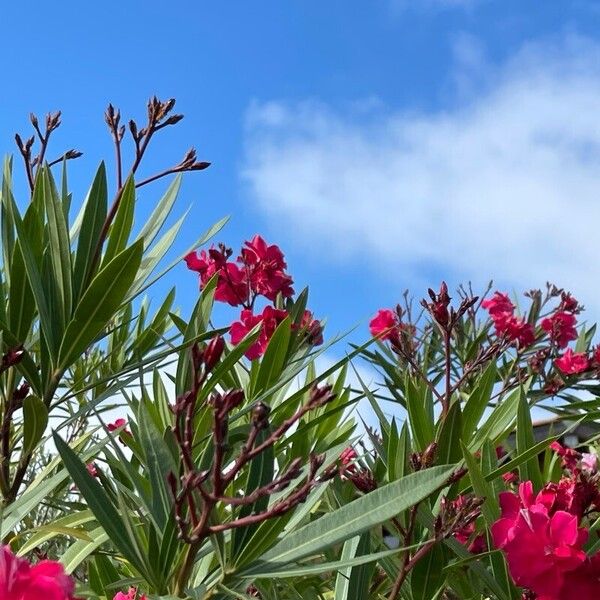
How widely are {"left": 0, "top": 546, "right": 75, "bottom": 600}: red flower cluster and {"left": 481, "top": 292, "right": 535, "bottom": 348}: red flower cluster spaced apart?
9.20 feet

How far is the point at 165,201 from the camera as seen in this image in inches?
67.1

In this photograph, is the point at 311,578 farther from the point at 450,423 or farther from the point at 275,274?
the point at 275,274

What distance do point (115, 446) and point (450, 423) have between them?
593 mm

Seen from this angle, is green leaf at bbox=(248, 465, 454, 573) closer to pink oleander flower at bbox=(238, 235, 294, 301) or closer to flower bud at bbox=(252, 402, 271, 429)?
flower bud at bbox=(252, 402, 271, 429)

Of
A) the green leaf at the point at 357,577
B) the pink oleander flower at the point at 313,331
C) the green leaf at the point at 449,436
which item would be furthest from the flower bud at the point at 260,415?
the pink oleander flower at the point at 313,331

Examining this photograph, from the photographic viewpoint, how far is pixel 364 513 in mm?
855

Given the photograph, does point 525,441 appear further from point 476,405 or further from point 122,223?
point 122,223

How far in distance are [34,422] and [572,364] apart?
2.99 m

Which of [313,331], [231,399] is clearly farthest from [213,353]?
[313,331]

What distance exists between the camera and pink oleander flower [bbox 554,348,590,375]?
12.4 feet

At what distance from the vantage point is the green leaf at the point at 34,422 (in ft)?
4.09

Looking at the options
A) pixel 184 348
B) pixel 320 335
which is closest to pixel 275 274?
pixel 320 335

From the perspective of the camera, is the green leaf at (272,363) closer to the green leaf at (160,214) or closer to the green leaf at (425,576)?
the green leaf at (160,214)

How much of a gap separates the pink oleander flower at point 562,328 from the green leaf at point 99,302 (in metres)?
2.74
